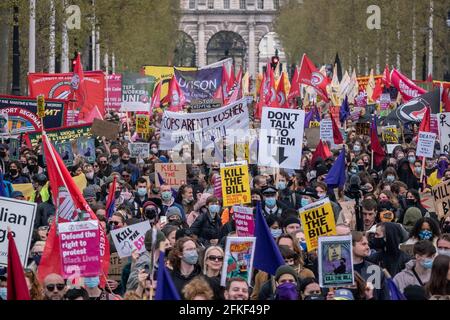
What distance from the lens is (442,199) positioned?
602 inches

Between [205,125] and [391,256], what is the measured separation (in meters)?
8.47

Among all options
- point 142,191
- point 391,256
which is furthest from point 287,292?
point 142,191

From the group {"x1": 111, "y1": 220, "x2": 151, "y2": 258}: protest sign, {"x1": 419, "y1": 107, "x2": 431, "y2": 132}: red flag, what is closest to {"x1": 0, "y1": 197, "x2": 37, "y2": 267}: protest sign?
{"x1": 111, "y1": 220, "x2": 151, "y2": 258}: protest sign

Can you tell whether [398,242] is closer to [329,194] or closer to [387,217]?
[387,217]

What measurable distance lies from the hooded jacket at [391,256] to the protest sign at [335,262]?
51.2 inches

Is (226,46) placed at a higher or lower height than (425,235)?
higher

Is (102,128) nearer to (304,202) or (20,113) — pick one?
(20,113)

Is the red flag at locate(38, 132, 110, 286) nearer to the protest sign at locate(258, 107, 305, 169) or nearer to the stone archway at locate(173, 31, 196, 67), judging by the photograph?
the protest sign at locate(258, 107, 305, 169)

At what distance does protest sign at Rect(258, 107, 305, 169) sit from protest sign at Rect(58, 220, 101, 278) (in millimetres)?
6869

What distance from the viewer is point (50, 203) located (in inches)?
697

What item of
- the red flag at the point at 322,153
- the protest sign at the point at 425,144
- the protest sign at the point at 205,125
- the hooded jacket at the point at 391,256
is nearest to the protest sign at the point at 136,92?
the red flag at the point at 322,153

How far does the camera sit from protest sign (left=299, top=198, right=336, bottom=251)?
13141 millimetres

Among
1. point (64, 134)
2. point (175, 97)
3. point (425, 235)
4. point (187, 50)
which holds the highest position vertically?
point (187, 50)

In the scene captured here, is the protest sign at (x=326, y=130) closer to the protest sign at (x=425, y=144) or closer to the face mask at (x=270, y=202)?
the protest sign at (x=425, y=144)
